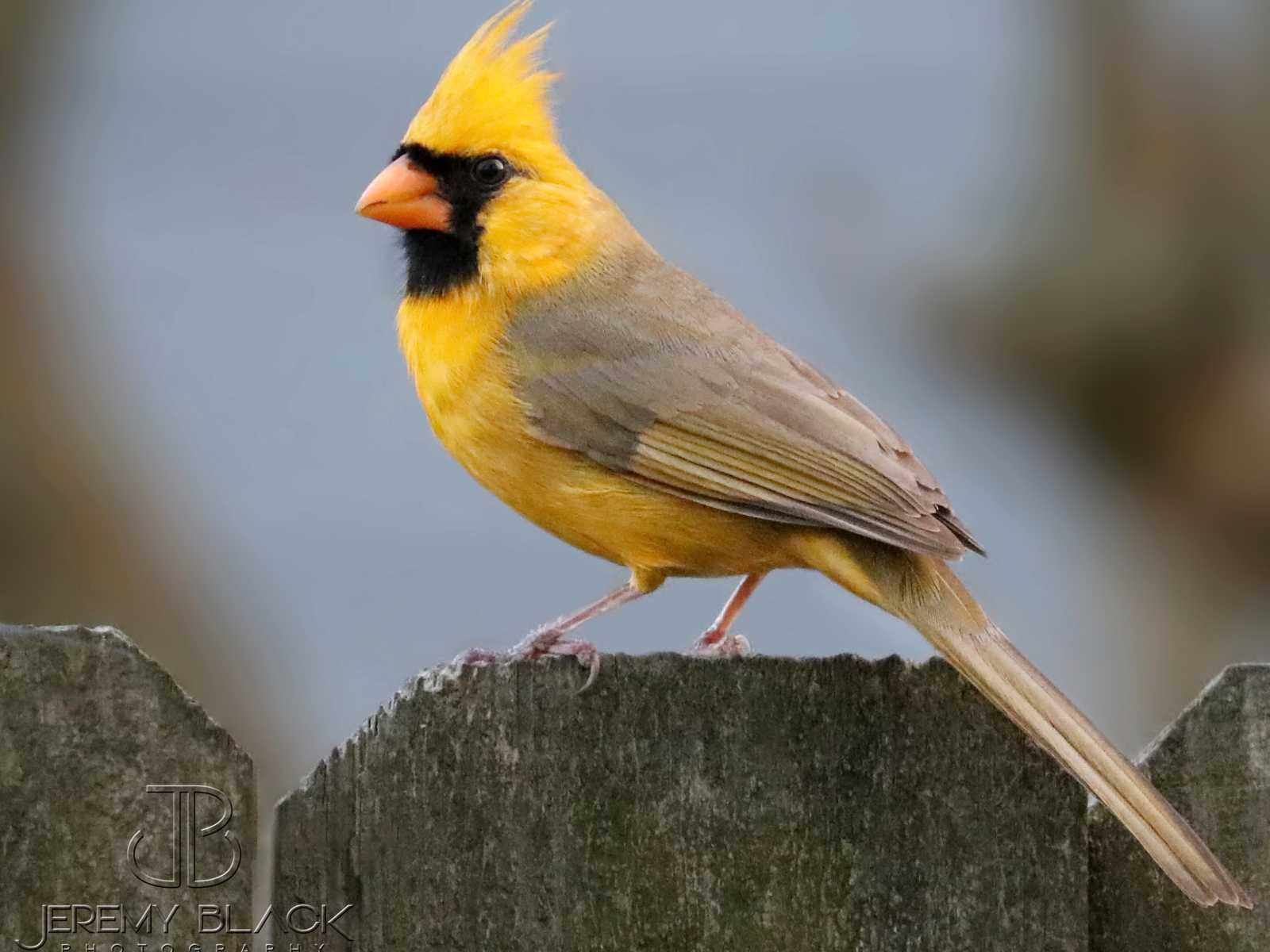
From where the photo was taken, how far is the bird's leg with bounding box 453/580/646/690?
7.98ft

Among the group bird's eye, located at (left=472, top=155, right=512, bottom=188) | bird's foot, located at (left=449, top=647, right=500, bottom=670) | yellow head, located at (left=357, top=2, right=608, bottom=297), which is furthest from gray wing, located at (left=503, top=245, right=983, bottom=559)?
bird's foot, located at (left=449, top=647, right=500, bottom=670)

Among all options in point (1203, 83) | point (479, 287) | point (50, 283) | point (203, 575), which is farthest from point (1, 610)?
point (1203, 83)

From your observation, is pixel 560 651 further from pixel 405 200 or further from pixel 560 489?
pixel 405 200

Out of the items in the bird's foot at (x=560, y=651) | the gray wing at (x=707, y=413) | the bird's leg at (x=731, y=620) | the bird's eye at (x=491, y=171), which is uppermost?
the bird's eye at (x=491, y=171)

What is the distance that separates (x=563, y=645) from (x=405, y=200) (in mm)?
1554

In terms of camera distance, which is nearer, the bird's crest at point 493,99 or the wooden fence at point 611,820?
the wooden fence at point 611,820

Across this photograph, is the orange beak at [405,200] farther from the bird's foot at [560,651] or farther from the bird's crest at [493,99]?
the bird's foot at [560,651]

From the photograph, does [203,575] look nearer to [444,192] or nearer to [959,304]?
[444,192]

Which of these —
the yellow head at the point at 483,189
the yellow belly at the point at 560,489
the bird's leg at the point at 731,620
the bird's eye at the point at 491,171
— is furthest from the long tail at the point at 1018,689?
the bird's eye at the point at 491,171

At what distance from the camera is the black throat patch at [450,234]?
156 inches

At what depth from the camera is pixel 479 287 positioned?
395 cm

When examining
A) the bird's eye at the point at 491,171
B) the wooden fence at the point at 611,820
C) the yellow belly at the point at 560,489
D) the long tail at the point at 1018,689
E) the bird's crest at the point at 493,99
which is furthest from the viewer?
the bird's eye at the point at 491,171

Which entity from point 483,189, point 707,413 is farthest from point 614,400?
point 483,189

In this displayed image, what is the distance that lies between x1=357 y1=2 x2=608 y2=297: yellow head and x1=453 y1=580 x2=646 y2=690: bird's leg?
28.4 inches
